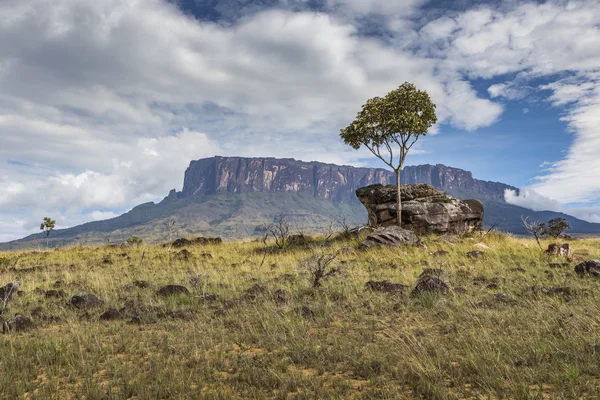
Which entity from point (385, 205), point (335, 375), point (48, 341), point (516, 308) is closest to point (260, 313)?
point (335, 375)

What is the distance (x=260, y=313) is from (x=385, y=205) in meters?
20.0

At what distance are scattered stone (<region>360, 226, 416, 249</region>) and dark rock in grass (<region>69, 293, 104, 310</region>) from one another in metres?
13.8

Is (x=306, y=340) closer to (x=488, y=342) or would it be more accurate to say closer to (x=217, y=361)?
(x=217, y=361)

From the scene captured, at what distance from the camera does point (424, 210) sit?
24.7 metres

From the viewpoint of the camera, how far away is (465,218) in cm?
2528

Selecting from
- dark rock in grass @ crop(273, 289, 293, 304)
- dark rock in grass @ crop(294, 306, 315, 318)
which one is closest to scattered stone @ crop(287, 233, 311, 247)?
dark rock in grass @ crop(273, 289, 293, 304)

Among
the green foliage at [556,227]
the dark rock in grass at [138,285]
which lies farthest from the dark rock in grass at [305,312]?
the green foliage at [556,227]

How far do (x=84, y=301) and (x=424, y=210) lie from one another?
21219 millimetres

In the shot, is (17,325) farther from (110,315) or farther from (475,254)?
(475,254)

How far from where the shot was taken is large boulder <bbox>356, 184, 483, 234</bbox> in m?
24.4

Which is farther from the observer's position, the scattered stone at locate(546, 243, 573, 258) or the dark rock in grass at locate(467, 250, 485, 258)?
the scattered stone at locate(546, 243, 573, 258)

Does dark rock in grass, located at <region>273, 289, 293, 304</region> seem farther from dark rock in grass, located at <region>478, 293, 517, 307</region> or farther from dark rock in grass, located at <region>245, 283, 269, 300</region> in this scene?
dark rock in grass, located at <region>478, 293, 517, 307</region>

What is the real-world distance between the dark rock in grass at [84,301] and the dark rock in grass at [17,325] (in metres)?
1.50

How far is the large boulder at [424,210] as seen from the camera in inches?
960
